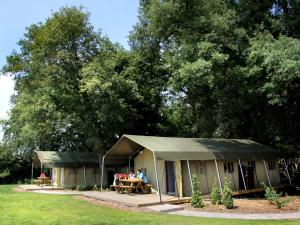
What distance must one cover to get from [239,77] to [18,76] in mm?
17786

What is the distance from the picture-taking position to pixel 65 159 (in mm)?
34156

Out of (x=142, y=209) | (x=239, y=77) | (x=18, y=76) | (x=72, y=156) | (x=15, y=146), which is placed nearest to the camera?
(x=142, y=209)

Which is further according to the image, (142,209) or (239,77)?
(239,77)

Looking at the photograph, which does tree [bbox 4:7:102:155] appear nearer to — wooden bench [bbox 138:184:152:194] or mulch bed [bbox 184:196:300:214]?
wooden bench [bbox 138:184:152:194]

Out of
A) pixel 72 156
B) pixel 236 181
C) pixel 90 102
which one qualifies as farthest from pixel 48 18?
pixel 236 181

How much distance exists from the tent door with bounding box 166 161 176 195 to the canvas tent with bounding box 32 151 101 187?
12677 mm

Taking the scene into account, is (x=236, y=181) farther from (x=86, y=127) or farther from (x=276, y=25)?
(x=86, y=127)

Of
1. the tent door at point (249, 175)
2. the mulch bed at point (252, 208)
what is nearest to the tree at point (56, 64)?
the tent door at point (249, 175)

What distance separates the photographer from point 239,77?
22797 millimetres

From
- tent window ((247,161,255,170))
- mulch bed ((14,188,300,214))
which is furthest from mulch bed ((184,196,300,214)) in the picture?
tent window ((247,161,255,170))

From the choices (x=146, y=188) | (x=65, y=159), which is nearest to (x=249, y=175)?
(x=146, y=188)

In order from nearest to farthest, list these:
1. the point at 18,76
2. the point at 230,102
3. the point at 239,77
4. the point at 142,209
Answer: the point at 142,209 < the point at 239,77 < the point at 230,102 < the point at 18,76

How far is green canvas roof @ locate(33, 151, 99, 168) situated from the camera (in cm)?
3322

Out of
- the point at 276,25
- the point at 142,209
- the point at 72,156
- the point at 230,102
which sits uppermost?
the point at 276,25
